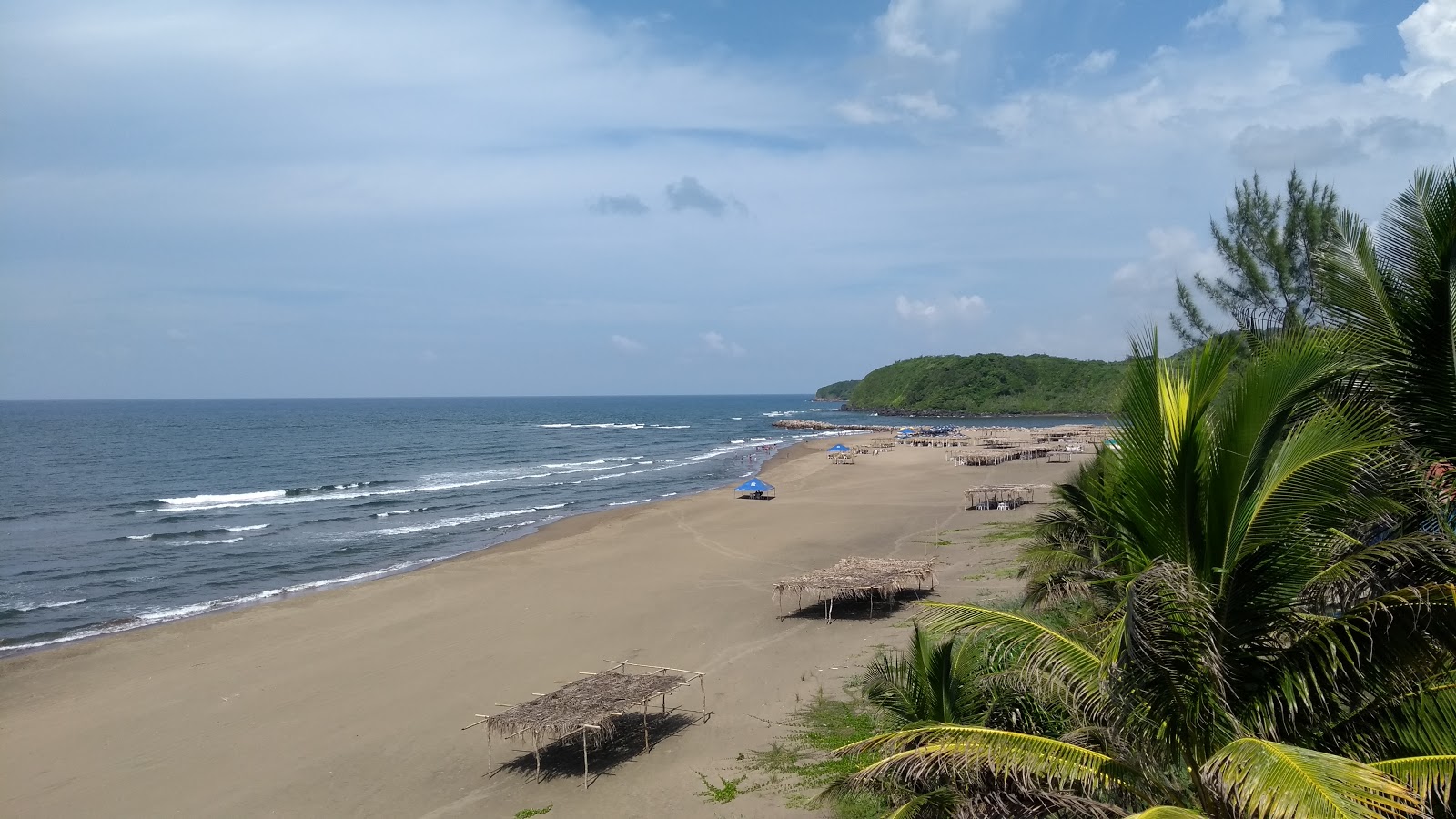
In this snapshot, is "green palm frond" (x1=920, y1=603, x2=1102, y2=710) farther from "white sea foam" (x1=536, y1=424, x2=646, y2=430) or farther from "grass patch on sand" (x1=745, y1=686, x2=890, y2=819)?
"white sea foam" (x1=536, y1=424, x2=646, y2=430)

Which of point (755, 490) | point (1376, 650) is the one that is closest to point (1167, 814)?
point (1376, 650)

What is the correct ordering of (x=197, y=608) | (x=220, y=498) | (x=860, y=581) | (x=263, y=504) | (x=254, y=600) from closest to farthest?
(x=860, y=581) → (x=197, y=608) → (x=254, y=600) → (x=263, y=504) → (x=220, y=498)

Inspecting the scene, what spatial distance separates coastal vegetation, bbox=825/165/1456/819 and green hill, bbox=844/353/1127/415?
131026 millimetres

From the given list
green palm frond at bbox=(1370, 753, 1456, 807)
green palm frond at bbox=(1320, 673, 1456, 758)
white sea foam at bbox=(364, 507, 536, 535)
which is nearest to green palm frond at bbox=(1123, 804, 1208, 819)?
green palm frond at bbox=(1370, 753, 1456, 807)

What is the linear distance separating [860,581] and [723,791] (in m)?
8.93

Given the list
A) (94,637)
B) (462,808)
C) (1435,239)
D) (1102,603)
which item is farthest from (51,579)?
(1435,239)

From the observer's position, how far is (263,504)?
45.2m

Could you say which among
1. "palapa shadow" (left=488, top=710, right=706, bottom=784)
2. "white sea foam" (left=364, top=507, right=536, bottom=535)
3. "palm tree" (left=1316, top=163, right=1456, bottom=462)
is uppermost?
"palm tree" (left=1316, top=163, right=1456, bottom=462)

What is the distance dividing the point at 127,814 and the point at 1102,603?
13.4 m

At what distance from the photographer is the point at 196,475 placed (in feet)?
196

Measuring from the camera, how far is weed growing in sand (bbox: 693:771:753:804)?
451 inches

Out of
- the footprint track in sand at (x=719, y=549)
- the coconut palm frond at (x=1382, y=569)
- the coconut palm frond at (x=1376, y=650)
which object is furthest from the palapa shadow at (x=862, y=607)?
the coconut palm frond at (x=1376, y=650)

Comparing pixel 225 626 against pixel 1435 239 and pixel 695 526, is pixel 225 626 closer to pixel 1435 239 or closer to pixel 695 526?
pixel 695 526

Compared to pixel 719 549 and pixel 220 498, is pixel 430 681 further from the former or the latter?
pixel 220 498
